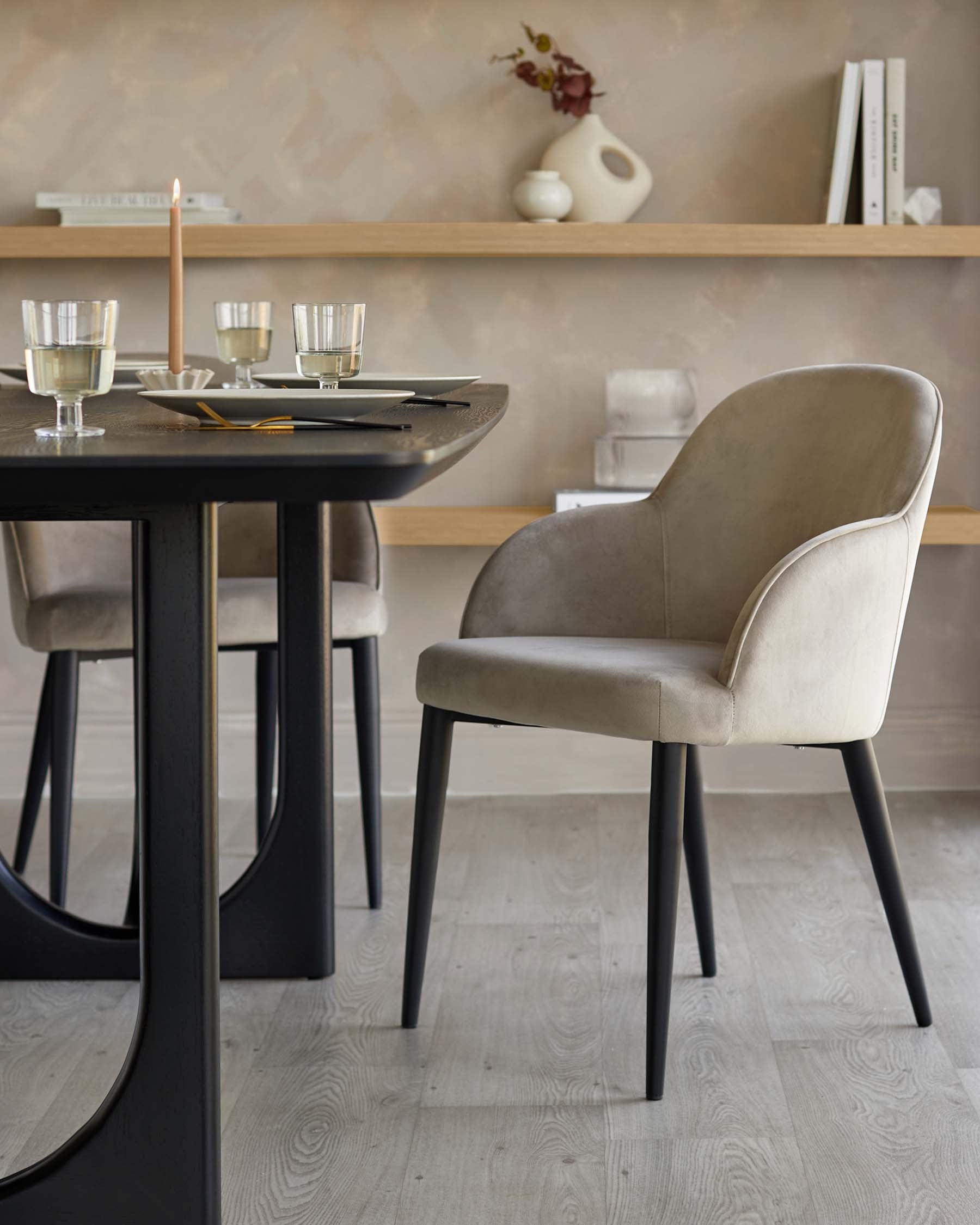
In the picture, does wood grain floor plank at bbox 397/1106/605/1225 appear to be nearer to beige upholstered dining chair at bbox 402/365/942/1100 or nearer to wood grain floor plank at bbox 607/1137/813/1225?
wood grain floor plank at bbox 607/1137/813/1225

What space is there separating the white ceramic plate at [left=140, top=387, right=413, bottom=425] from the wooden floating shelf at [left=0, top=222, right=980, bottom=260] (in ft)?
5.15

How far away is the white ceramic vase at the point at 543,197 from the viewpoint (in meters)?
2.80

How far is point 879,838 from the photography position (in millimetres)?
1764

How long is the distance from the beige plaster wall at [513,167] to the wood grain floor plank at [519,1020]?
1.00 m

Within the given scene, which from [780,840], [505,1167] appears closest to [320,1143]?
[505,1167]

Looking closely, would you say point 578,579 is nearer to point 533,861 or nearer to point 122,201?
point 533,861

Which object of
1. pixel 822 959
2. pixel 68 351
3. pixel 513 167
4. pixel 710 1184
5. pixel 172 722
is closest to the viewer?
pixel 172 722

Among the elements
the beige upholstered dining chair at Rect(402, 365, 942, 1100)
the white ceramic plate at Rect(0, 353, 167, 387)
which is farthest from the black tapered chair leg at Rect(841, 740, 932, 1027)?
the white ceramic plate at Rect(0, 353, 167, 387)

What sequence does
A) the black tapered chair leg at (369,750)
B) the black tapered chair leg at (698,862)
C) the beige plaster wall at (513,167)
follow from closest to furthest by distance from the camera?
the black tapered chair leg at (698,862), the black tapered chair leg at (369,750), the beige plaster wall at (513,167)

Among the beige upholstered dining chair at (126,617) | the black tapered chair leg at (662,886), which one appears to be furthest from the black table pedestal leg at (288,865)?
the black tapered chair leg at (662,886)

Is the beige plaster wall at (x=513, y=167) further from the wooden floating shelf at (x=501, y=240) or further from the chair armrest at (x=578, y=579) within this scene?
the chair armrest at (x=578, y=579)

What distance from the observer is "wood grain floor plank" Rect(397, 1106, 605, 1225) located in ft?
4.59

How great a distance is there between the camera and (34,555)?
2.21m

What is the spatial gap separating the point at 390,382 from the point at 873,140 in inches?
58.8
